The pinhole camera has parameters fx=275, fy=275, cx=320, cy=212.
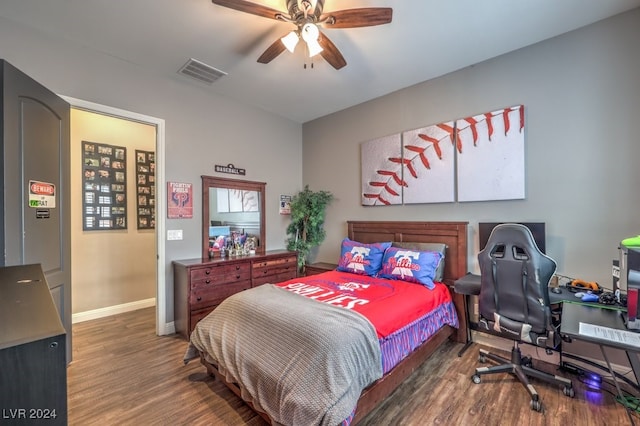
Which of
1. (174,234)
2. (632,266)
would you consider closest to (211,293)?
(174,234)

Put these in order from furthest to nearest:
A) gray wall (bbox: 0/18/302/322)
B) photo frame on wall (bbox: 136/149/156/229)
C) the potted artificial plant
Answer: the potted artificial plant → photo frame on wall (bbox: 136/149/156/229) → gray wall (bbox: 0/18/302/322)

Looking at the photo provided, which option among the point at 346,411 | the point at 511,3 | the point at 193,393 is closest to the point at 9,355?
the point at 346,411

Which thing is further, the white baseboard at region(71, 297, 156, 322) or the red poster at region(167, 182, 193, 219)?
the white baseboard at region(71, 297, 156, 322)

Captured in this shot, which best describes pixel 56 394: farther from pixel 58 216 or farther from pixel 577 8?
pixel 577 8

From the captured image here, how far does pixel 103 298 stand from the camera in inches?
151

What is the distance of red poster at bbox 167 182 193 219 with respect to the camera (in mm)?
3295

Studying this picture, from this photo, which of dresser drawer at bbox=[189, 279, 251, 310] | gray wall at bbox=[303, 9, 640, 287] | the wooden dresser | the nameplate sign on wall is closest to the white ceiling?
gray wall at bbox=[303, 9, 640, 287]

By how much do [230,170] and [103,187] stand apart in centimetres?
181

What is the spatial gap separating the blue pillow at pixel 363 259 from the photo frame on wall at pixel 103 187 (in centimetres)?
331

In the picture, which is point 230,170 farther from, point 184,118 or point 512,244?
point 512,244

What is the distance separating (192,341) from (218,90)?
3.03 metres

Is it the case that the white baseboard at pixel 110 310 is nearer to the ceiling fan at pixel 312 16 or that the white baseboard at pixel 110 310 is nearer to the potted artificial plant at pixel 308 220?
the potted artificial plant at pixel 308 220

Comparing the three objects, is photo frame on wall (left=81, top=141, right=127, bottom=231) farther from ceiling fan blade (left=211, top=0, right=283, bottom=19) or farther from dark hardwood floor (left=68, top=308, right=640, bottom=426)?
ceiling fan blade (left=211, top=0, right=283, bottom=19)

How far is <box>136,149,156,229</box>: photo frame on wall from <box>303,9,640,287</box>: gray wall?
13.6 feet
